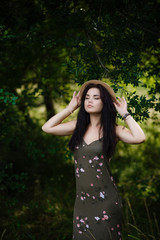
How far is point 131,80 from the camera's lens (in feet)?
8.61

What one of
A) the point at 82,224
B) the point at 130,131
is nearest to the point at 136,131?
the point at 130,131

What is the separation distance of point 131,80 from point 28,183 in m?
3.88

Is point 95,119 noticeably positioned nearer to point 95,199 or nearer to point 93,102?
point 93,102

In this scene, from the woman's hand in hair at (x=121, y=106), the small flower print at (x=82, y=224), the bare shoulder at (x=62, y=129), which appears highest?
the woman's hand in hair at (x=121, y=106)

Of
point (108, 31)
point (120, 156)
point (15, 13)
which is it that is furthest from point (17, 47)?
point (120, 156)

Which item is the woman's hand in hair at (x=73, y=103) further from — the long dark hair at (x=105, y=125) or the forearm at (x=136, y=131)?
the forearm at (x=136, y=131)

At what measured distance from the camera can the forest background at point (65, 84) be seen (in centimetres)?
284

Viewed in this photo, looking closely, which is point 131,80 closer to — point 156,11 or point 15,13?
point 156,11

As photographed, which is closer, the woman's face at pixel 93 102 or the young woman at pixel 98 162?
the young woman at pixel 98 162

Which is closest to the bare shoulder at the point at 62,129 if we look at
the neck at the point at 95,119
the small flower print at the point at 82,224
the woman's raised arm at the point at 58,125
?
the woman's raised arm at the point at 58,125

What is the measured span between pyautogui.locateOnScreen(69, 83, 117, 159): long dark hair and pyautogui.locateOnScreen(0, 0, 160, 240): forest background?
0.23 m

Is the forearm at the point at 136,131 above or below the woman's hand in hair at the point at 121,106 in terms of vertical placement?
below

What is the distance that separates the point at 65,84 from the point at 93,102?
7.35ft

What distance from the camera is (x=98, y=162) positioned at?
229 cm
